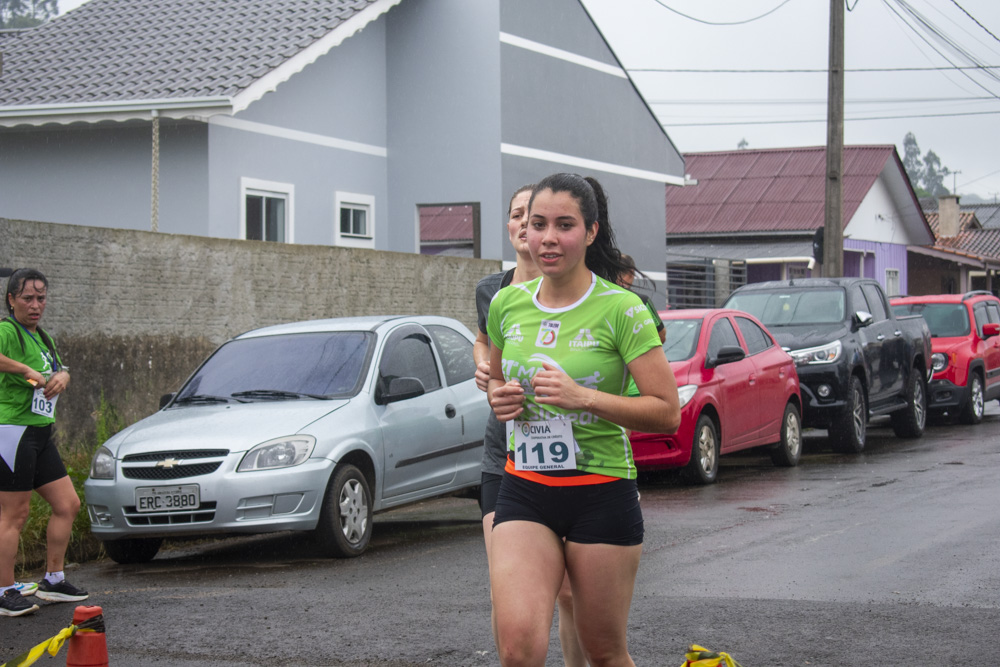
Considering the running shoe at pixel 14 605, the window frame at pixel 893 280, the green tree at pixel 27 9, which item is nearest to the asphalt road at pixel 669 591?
the running shoe at pixel 14 605

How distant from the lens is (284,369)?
9.77 meters

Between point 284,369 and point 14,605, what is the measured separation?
3.03 metres

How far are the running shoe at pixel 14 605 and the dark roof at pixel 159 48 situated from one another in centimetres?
990

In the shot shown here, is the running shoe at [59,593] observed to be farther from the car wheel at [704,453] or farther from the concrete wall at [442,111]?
the concrete wall at [442,111]

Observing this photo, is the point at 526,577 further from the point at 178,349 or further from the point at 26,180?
the point at 26,180

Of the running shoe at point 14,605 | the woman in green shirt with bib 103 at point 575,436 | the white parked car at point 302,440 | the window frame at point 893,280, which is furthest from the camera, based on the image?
the window frame at point 893,280

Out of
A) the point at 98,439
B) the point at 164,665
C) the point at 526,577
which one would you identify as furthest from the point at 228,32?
the point at 526,577

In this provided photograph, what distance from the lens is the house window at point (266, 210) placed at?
17797mm

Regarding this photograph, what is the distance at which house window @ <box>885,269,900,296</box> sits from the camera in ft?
143

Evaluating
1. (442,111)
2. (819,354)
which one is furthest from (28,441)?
(442,111)

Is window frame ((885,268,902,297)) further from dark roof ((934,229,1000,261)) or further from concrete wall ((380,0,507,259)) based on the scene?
concrete wall ((380,0,507,259))

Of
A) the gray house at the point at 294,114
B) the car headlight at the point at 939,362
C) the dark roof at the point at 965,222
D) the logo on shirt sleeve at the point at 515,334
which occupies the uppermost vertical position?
the dark roof at the point at 965,222

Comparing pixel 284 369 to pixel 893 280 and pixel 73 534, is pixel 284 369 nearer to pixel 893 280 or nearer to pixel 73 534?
pixel 73 534

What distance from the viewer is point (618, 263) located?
4609 mm
